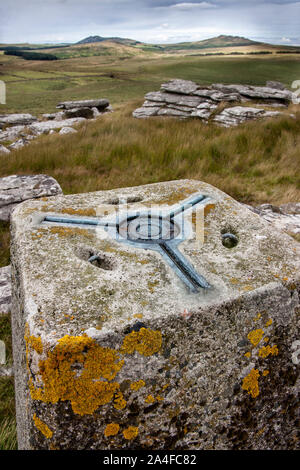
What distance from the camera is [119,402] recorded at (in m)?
1.43

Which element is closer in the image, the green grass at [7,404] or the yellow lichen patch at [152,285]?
the yellow lichen patch at [152,285]

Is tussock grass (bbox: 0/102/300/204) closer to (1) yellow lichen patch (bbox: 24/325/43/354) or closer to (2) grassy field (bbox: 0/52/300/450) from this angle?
(2) grassy field (bbox: 0/52/300/450)

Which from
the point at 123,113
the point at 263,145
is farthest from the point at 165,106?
the point at 263,145

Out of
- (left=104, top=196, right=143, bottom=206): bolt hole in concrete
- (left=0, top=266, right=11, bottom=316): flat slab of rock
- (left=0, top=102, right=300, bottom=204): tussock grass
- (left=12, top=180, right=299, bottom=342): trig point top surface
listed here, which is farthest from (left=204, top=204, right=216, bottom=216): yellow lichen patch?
(left=0, top=102, right=300, bottom=204): tussock grass

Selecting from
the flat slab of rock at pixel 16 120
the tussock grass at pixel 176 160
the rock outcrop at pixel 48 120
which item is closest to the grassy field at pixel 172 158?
the tussock grass at pixel 176 160

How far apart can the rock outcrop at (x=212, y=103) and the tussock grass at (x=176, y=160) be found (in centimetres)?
169

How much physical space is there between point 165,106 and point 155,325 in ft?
38.3

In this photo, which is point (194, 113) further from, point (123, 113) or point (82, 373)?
point (82, 373)

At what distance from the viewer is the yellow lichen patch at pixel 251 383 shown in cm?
167

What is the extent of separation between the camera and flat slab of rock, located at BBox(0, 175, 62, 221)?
4586 millimetres

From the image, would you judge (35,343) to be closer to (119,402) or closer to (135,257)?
(119,402)

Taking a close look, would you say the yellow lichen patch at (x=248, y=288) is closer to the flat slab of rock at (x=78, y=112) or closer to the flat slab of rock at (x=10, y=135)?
the flat slab of rock at (x=10, y=135)

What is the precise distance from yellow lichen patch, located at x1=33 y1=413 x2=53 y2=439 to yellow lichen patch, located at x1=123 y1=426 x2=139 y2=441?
0.32 m

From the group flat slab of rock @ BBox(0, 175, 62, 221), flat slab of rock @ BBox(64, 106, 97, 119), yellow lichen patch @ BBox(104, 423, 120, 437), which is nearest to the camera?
yellow lichen patch @ BBox(104, 423, 120, 437)
